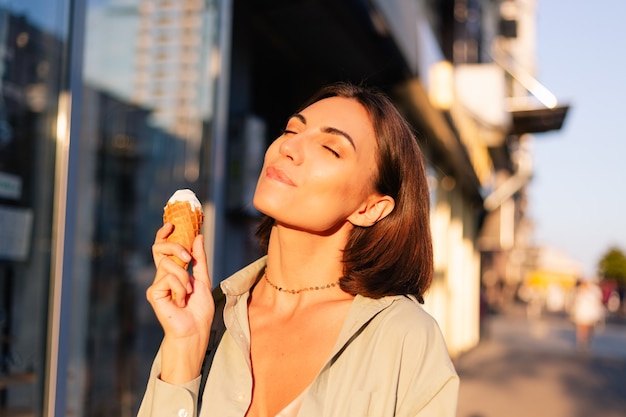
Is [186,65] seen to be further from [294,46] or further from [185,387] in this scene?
[185,387]

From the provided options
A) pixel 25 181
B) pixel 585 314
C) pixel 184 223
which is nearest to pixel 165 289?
pixel 184 223

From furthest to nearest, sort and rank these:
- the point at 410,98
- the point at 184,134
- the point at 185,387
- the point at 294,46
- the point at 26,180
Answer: the point at 410,98 < the point at 294,46 < the point at 184,134 < the point at 26,180 < the point at 185,387

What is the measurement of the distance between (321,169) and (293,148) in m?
0.10

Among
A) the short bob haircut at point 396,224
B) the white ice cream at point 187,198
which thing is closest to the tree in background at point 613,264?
the short bob haircut at point 396,224

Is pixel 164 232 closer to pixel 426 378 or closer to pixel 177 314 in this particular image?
pixel 177 314

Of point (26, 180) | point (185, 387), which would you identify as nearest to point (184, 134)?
point (26, 180)

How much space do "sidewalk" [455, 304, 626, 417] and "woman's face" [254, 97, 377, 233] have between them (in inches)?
→ 284

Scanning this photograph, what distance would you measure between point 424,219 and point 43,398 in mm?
2926

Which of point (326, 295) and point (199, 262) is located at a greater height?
point (199, 262)

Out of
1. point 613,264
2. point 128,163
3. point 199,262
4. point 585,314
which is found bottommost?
point 613,264

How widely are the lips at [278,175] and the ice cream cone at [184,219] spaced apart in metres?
0.23

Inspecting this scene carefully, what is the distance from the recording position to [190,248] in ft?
6.65

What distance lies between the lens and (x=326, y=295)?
2.23 meters

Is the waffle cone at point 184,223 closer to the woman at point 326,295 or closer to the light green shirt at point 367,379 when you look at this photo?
the woman at point 326,295
